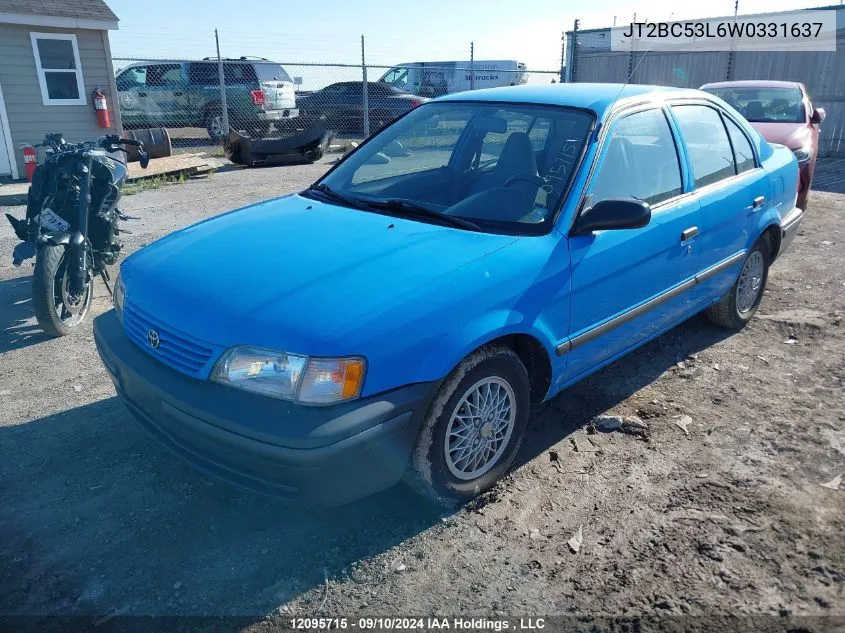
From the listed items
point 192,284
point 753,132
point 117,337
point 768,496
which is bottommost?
point 768,496

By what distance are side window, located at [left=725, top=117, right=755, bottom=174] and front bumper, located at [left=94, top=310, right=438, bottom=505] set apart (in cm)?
310

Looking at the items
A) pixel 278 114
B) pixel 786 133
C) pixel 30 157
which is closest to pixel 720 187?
pixel 786 133

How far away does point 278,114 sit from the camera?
53.9ft

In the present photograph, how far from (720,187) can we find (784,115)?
6411 millimetres

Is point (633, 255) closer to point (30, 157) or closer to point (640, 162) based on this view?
point (640, 162)

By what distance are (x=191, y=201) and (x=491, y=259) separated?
7785mm

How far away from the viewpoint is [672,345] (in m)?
4.81

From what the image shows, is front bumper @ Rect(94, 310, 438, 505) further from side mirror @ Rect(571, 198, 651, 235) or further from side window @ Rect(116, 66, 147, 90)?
side window @ Rect(116, 66, 147, 90)

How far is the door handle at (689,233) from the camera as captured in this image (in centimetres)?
380

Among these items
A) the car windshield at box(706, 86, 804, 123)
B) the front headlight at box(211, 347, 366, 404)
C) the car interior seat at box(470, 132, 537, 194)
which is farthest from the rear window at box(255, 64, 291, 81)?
the front headlight at box(211, 347, 366, 404)

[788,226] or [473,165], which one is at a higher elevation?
[473,165]

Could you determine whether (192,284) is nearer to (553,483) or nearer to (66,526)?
(66,526)

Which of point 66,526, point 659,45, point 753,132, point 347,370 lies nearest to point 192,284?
point 347,370

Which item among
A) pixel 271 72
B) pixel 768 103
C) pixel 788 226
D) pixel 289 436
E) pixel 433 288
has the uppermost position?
pixel 271 72
